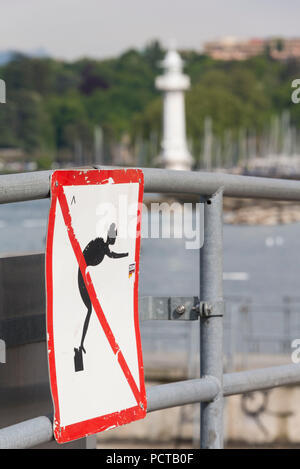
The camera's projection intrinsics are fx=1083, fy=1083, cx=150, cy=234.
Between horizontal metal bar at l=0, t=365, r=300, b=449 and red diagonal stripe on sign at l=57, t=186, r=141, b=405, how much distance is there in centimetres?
7

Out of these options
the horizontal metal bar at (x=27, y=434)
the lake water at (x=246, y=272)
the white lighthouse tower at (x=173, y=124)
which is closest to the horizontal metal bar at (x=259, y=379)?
the horizontal metal bar at (x=27, y=434)

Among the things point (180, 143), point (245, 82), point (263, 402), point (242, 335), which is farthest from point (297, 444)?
point (245, 82)

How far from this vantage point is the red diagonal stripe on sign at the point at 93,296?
2346 mm

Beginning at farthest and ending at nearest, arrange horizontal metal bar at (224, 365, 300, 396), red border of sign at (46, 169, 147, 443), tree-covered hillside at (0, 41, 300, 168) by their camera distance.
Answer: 1. tree-covered hillside at (0, 41, 300, 168)
2. horizontal metal bar at (224, 365, 300, 396)
3. red border of sign at (46, 169, 147, 443)

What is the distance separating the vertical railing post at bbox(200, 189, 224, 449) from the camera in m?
2.79

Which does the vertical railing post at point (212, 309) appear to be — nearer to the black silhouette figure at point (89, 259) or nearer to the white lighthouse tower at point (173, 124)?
the black silhouette figure at point (89, 259)

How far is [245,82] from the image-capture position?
143500 mm

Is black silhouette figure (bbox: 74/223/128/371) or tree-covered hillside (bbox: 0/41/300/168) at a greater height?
tree-covered hillside (bbox: 0/41/300/168)

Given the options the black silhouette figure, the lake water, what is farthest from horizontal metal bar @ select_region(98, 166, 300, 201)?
the lake water

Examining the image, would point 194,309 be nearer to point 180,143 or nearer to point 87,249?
point 87,249

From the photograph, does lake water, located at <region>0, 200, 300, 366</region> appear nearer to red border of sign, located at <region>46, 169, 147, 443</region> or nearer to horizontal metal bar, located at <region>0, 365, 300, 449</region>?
horizontal metal bar, located at <region>0, 365, 300, 449</region>

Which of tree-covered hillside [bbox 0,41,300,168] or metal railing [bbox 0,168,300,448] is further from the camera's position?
tree-covered hillside [bbox 0,41,300,168]

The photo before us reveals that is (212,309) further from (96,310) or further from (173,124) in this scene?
(173,124)

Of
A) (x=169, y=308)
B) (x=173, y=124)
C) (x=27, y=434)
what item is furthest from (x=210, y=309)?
(x=173, y=124)
